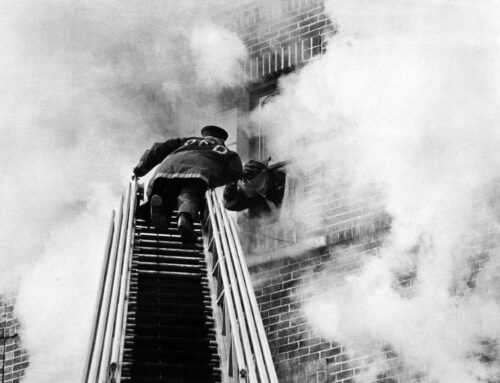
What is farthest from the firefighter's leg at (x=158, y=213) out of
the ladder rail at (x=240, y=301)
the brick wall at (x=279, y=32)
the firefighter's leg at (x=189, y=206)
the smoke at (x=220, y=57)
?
the smoke at (x=220, y=57)

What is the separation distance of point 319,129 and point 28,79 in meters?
4.08

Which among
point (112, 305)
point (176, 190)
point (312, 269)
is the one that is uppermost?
point (176, 190)

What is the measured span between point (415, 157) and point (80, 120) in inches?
175

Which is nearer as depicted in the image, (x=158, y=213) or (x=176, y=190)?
(x=158, y=213)

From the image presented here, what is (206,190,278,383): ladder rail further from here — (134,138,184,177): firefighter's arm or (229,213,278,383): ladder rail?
(134,138,184,177): firefighter's arm

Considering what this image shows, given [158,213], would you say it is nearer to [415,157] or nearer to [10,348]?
[415,157]

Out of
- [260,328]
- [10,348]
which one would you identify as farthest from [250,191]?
[260,328]

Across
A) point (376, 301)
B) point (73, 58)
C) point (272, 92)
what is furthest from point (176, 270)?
point (73, 58)

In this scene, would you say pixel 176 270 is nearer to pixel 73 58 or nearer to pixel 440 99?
pixel 440 99

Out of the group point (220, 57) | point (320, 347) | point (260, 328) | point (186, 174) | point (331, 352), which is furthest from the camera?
point (220, 57)

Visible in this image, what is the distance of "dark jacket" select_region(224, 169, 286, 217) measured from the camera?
1469 centimetres

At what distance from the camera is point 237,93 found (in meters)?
15.7

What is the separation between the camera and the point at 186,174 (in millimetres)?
12258

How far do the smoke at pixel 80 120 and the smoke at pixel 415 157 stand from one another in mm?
1277
